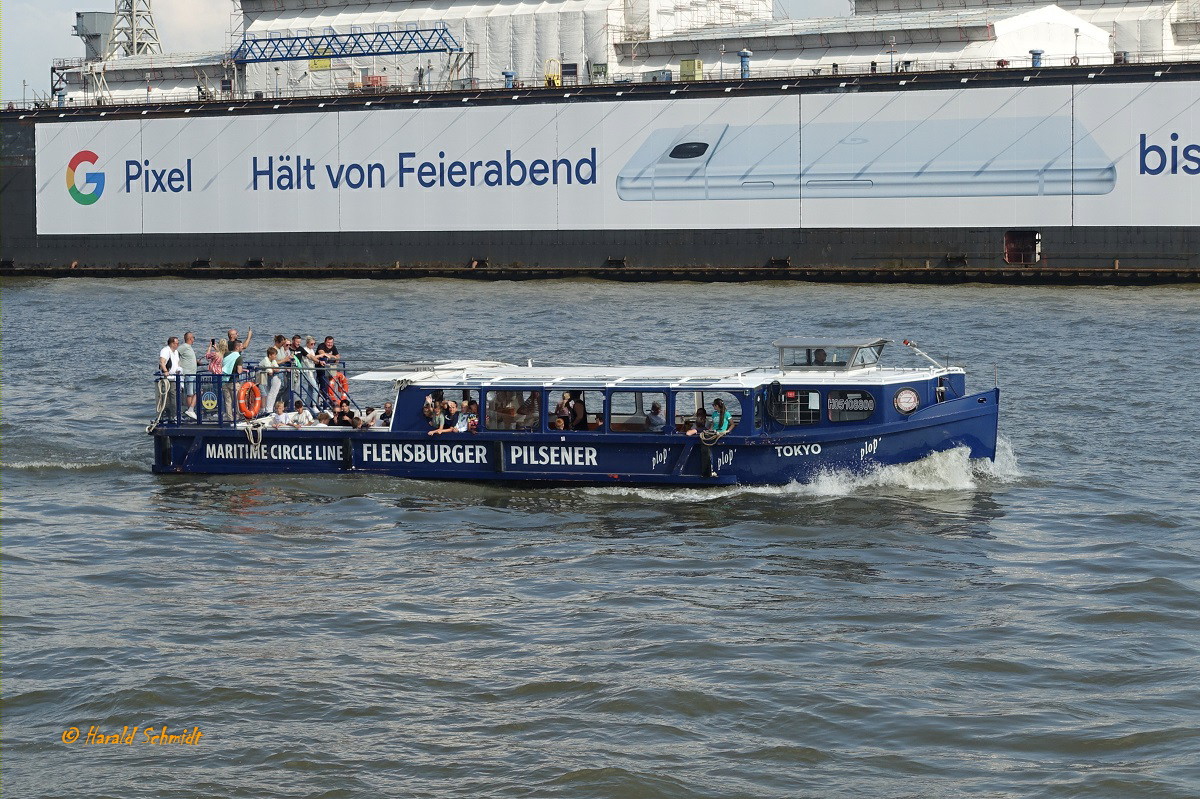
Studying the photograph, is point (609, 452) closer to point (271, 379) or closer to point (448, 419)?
point (448, 419)

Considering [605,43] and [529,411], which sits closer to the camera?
[529,411]

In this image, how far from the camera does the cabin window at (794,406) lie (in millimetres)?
21453

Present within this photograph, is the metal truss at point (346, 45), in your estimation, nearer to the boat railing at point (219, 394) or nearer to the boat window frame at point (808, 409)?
the boat railing at point (219, 394)

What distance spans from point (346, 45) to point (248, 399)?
169 feet

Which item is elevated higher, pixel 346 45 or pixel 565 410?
pixel 346 45

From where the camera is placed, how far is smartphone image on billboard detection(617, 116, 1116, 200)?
54.9m

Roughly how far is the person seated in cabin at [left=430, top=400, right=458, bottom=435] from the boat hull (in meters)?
0.13

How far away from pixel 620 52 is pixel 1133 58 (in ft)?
72.7

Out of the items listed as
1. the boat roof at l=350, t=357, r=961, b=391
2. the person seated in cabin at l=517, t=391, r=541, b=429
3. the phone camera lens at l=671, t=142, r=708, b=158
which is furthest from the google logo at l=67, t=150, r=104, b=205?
the person seated in cabin at l=517, t=391, r=541, b=429

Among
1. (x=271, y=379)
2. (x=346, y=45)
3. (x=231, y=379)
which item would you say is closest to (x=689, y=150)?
(x=346, y=45)

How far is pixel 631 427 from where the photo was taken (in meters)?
22.6

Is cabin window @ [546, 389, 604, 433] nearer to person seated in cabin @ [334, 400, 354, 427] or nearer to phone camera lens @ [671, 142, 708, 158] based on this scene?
person seated in cabin @ [334, 400, 354, 427]

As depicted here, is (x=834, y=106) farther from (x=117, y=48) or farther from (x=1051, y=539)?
(x=117, y=48)

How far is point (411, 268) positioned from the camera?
65000 millimetres
